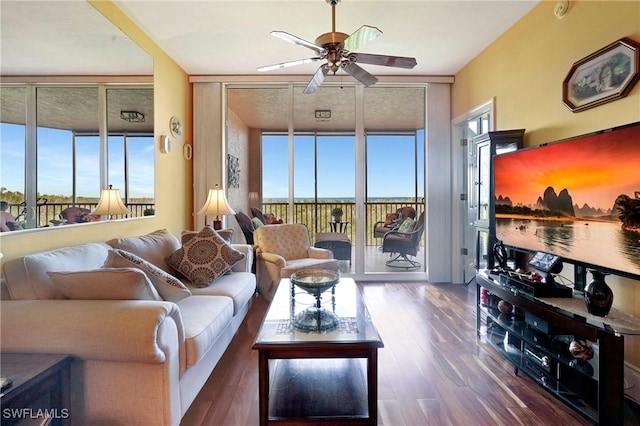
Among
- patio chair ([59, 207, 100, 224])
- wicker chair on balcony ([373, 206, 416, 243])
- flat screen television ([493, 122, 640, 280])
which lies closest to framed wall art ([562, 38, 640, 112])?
flat screen television ([493, 122, 640, 280])

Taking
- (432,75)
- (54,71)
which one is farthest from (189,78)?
(432,75)

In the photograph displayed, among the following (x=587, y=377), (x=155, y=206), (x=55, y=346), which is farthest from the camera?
(x=155, y=206)

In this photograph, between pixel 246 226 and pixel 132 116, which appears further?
pixel 246 226

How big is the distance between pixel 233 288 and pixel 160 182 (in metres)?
1.75

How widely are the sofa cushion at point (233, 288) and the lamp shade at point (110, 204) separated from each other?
35.8 inches

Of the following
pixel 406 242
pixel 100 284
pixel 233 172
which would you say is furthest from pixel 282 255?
pixel 100 284

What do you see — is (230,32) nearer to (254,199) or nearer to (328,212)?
(254,199)

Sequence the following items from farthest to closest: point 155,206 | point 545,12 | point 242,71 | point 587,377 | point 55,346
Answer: point 242,71, point 155,206, point 545,12, point 587,377, point 55,346

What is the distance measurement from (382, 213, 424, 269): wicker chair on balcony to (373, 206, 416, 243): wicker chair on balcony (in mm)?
555

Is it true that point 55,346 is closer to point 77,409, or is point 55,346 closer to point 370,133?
point 77,409

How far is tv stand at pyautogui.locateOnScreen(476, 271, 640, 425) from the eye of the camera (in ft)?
4.87

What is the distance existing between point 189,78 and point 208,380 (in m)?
3.83

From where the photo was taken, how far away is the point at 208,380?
2.00 meters

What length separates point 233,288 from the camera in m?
2.43
